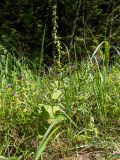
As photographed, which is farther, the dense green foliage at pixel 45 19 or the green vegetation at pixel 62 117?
the dense green foliage at pixel 45 19

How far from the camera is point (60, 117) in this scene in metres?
2.01

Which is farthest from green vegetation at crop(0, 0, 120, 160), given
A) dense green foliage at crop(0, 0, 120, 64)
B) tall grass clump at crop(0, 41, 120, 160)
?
dense green foliage at crop(0, 0, 120, 64)

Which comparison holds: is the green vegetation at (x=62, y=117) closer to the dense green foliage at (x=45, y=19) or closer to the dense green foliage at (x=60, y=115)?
the dense green foliage at (x=60, y=115)

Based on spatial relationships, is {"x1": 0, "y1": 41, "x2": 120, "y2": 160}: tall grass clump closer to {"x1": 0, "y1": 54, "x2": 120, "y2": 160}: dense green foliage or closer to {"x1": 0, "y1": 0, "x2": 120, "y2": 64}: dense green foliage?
{"x1": 0, "y1": 54, "x2": 120, "y2": 160}: dense green foliage

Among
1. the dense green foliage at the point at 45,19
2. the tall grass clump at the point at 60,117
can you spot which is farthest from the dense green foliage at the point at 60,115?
the dense green foliage at the point at 45,19

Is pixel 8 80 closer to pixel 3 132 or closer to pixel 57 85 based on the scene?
pixel 57 85

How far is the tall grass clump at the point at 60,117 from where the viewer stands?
2.22 metres

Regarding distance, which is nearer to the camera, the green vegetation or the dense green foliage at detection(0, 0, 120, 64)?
the green vegetation

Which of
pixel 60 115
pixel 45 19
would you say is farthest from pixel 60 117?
pixel 45 19

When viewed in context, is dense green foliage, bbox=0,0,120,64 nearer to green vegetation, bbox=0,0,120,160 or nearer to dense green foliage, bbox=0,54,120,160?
green vegetation, bbox=0,0,120,160

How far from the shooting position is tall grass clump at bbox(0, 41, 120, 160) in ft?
7.30

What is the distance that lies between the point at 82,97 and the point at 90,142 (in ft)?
1.16

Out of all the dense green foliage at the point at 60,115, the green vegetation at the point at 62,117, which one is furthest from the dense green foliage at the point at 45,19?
the dense green foliage at the point at 60,115

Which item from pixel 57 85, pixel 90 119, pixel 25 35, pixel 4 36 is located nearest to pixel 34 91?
pixel 57 85
